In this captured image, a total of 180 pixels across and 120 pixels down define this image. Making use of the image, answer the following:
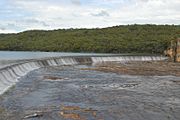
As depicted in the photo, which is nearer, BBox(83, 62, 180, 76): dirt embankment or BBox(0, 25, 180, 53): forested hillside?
BBox(83, 62, 180, 76): dirt embankment

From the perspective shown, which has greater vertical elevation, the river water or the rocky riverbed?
the river water

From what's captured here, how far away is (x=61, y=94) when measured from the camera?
67.7ft

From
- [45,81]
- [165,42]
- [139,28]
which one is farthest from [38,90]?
[139,28]

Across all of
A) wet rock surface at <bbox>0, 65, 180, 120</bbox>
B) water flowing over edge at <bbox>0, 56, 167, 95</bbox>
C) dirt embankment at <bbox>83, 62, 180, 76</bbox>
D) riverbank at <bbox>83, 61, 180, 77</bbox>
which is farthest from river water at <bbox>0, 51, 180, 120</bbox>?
dirt embankment at <bbox>83, 62, 180, 76</bbox>

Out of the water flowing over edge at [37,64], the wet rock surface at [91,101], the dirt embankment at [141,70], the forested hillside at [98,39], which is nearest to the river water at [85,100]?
the wet rock surface at [91,101]

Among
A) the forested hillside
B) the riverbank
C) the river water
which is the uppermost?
the river water

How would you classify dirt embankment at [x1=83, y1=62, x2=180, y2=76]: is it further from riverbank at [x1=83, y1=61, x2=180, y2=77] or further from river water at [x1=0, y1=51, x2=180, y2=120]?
river water at [x1=0, y1=51, x2=180, y2=120]

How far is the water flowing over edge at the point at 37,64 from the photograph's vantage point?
25.0m

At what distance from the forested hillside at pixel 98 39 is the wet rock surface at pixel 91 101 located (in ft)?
267

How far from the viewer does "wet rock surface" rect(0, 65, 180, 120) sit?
1512 centimetres

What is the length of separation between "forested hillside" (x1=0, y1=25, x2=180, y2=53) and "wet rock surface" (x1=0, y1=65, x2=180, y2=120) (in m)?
81.4

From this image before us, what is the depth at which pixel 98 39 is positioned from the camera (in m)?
139

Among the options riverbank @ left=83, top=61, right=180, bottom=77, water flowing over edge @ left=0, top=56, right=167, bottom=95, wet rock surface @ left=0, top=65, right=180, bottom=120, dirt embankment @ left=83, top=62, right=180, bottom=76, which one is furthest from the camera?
dirt embankment @ left=83, top=62, right=180, bottom=76

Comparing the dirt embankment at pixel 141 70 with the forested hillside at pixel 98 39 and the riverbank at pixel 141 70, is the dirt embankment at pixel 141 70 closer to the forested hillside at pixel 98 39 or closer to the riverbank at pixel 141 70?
the riverbank at pixel 141 70
